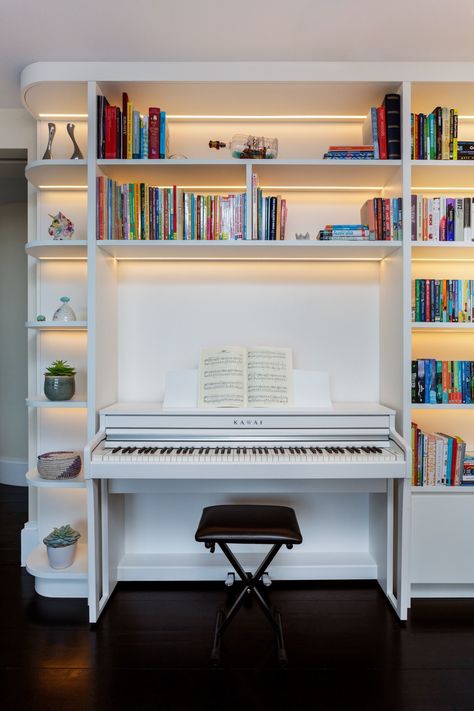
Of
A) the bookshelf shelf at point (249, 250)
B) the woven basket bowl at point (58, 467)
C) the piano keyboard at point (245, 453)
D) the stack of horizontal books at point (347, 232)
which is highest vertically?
the stack of horizontal books at point (347, 232)

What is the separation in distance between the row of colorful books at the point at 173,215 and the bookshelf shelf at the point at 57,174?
245mm

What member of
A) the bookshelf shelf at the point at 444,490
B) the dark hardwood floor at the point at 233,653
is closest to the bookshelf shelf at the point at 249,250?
the bookshelf shelf at the point at 444,490

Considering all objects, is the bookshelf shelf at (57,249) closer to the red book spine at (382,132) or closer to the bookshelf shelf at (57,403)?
the bookshelf shelf at (57,403)

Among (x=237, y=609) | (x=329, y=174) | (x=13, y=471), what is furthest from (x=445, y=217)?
(x=13, y=471)

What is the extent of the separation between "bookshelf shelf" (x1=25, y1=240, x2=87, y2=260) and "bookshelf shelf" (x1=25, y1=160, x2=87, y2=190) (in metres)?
0.38

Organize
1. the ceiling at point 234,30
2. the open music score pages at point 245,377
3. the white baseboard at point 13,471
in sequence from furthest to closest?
the white baseboard at point 13,471
the open music score pages at point 245,377
the ceiling at point 234,30

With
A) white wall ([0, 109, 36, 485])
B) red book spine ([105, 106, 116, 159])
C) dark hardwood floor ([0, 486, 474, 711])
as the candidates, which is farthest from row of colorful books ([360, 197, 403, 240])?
white wall ([0, 109, 36, 485])

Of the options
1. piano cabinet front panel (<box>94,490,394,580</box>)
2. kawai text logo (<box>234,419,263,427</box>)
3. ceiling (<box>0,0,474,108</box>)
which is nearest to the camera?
ceiling (<box>0,0,474,108</box>)

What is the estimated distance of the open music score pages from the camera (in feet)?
7.91

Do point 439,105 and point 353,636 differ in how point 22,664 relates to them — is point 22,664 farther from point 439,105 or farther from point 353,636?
point 439,105

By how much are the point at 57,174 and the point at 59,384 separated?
1.13 m

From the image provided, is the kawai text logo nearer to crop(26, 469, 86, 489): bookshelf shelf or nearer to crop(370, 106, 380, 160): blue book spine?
crop(26, 469, 86, 489): bookshelf shelf

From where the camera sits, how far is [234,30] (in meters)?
2.19

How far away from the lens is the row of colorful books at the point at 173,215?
2.37m
